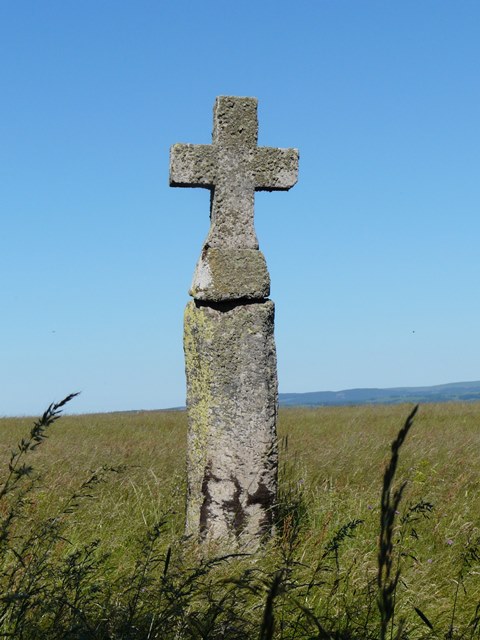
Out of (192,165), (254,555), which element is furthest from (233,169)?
(254,555)

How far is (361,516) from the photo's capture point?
677 cm

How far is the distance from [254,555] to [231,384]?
1313 mm

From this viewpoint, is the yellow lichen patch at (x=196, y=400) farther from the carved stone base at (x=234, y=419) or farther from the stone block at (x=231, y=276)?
the stone block at (x=231, y=276)

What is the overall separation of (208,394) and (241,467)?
0.62m

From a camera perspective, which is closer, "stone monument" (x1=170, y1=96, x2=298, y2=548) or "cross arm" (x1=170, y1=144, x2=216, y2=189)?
"stone monument" (x1=170, y1=96, x2=298, y2=548)

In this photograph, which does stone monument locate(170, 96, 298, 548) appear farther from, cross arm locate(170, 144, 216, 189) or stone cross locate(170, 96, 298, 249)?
cross arm locate(170, 144, 216, 189)

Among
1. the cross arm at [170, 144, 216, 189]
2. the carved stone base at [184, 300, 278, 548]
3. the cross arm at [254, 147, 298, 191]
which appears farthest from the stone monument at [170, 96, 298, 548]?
the cross arm at [254, 147, 298, 191]

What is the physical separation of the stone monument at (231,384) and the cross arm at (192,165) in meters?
0.15

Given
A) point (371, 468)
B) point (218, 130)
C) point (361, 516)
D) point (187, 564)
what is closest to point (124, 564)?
point (187, 564)

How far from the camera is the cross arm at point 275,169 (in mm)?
6621

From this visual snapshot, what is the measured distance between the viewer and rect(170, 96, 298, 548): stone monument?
619 centimetres

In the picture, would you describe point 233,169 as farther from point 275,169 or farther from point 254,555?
point 254,555

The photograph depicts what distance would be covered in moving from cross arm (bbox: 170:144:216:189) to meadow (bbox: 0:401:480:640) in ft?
7.98

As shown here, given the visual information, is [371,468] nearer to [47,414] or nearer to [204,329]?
[204,329]
